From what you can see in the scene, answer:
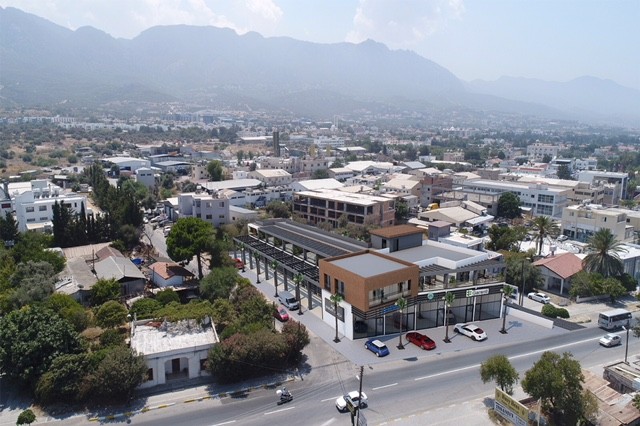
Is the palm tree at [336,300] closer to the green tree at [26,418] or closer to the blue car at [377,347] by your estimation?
the blue car at [377,347]

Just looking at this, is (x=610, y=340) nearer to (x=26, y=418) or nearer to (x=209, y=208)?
(x=26, y=418)

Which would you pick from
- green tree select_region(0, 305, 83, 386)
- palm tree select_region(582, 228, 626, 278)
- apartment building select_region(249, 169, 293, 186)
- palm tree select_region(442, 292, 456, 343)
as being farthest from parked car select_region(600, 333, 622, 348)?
apartment building select_region(249, 169, 293, 186)

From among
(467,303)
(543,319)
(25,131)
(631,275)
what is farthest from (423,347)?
(25,131)

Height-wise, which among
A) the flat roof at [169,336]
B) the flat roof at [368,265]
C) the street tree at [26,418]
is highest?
the flat roof at [368,265]

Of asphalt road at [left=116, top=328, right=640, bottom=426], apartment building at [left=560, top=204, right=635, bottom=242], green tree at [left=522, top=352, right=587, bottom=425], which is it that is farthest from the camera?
apartment building at [left=560, top=204, right=635, bottom=242]

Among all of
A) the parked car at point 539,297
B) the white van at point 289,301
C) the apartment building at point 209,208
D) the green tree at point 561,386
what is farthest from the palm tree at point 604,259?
the apartment building at point 209,208

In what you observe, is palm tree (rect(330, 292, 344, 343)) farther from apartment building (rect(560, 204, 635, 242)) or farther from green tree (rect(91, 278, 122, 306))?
apartment building (rect(560, 204, 635, 242))
